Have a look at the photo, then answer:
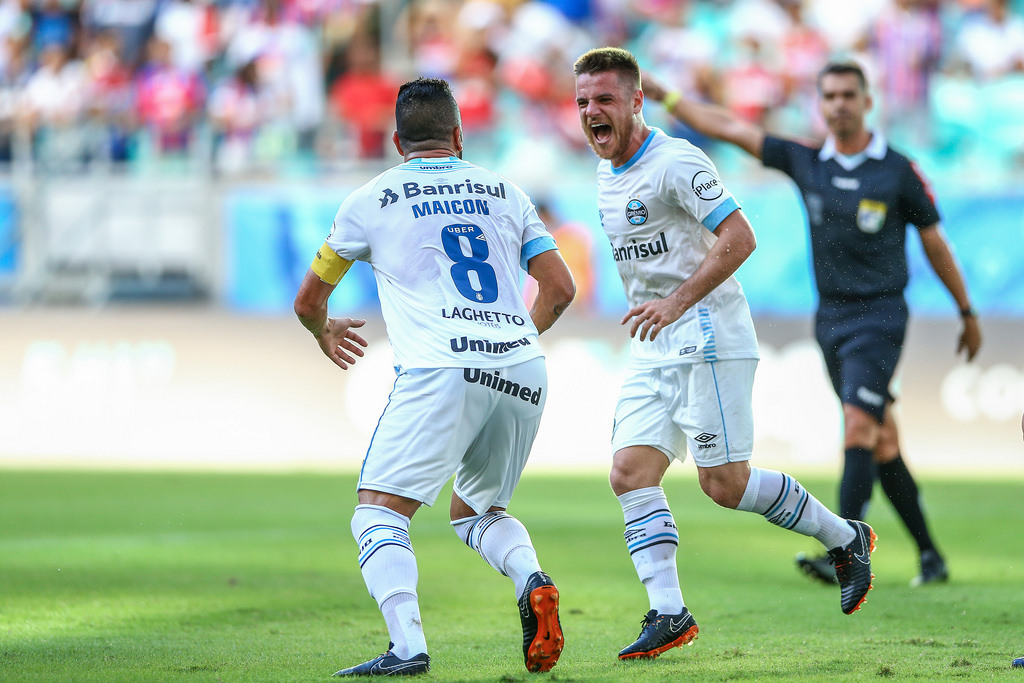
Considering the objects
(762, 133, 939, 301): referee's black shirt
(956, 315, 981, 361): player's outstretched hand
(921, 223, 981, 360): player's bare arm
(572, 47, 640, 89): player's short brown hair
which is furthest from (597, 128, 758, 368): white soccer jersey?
(956, 315, 981, 361): player's outstretched hand

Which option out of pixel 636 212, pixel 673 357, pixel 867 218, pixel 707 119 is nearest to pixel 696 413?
pixel 673 357

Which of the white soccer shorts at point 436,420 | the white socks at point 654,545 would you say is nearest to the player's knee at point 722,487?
the white socks at point 654,545

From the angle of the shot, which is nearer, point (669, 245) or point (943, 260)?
point (669, 245)

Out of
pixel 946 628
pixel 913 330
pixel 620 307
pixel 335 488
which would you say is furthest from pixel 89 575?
pixel 913 330

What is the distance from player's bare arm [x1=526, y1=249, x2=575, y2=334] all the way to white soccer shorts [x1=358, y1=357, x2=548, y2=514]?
12.8 inches

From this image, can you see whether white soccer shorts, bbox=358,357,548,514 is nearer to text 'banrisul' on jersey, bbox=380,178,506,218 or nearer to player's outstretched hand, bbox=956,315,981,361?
text 'banrisul' on jersey, bbox=380,178,506,218

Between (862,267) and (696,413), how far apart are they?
7.00 ft

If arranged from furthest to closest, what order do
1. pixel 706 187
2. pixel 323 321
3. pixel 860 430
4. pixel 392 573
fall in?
pixel 860 430 < pixel 706 187 < pixel 323 321 < pixel 392 573

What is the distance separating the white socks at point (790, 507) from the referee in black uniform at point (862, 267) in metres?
1.25

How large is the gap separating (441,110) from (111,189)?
12.3m

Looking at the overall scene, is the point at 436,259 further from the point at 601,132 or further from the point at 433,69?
the point at 433,69

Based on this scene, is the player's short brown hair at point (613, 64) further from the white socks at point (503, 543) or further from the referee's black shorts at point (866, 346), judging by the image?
the referee's black shorts at point (866, 346)

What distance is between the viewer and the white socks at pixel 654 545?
493 cm

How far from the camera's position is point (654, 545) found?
Answer: 5.03 metres
